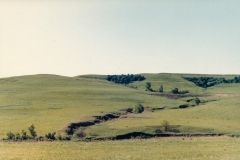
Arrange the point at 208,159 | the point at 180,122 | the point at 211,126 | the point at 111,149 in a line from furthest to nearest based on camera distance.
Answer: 1. the point at 180,122
2. the point at 211,126
3. the point at 111,149
4. the point at 208,159

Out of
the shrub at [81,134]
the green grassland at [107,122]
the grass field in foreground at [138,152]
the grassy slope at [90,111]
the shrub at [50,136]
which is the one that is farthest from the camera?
the grassy slope at [90,111]

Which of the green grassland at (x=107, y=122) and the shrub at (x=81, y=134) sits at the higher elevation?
the green grassland at (x=107, y=122)

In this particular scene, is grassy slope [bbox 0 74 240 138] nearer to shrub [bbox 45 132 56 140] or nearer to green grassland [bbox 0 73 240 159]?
green grassland [bbox 0 73 240 159]

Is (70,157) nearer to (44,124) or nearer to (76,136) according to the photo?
(76,136)

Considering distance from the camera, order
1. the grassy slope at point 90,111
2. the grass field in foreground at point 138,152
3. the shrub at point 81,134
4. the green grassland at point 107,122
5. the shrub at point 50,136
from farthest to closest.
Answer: the grassy slope at point 90,111
the shrub at point 81,134
the shrub at point 50,136
the green grassland at point 107,122
the grass field in foreground at point 138,152

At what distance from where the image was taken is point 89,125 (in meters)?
61.2

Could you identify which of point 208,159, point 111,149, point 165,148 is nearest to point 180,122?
point 165,148

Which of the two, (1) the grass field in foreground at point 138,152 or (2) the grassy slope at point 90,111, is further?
(2) the grassy slope at point 90,111

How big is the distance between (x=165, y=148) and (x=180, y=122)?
2476 cm

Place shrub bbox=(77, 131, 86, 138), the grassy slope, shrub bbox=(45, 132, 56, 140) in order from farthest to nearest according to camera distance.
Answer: the grassy slope, shrub bbox=(77, 131, 86, 138), shrub bbox=(45, 132, 56, 140)

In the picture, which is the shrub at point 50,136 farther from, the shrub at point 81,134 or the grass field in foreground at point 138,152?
the grass field in foreground at point 138,152

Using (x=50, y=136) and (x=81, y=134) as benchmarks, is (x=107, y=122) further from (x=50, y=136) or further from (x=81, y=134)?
(x=50, y=136)

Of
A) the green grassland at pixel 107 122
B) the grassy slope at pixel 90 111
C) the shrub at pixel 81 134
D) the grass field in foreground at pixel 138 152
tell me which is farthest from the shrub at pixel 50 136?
the grass field in foreground at pixel 138 152

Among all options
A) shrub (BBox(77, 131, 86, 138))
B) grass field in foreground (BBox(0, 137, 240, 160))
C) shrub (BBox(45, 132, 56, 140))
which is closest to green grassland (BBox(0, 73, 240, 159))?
grass field in foreground (BBox(0, 137, 240, 160))
